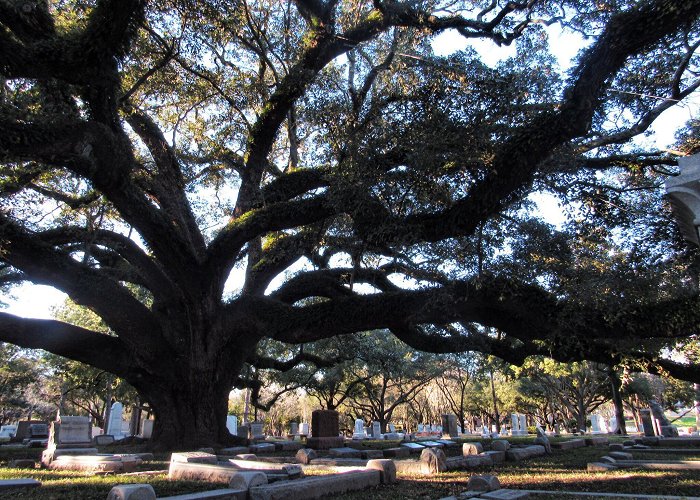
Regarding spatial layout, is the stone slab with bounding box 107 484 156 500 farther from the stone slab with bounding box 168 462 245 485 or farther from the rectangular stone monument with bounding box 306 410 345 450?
the rectangular stone monument with bounding box 306 410 345 450

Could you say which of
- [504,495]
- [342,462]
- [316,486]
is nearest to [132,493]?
[316,486]

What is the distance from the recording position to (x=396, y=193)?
23.0ft

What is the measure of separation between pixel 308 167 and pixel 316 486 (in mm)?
7518

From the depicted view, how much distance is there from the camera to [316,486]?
551 cm

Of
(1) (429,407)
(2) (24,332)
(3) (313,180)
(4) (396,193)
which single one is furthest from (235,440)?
(1) (429,407)

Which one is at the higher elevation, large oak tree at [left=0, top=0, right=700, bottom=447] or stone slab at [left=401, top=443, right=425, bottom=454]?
large oak tree at [left=0, top=0, right=700, bottom=447]

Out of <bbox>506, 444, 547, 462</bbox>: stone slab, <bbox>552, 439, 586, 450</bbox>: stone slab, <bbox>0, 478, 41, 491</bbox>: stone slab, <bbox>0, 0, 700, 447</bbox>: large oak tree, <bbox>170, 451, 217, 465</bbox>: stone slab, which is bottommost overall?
<bbox>552, 439, 586, 450</bbox>: stone slab

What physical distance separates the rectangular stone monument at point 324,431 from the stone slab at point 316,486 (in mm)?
8161

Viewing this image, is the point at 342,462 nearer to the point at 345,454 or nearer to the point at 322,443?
the point at 345,454

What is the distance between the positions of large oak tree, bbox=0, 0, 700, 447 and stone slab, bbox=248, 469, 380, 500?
336 cm

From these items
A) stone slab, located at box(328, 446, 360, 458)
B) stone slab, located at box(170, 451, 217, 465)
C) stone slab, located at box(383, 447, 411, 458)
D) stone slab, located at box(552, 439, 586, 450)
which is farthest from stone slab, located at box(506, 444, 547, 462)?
stone slab, located at box(170, 451, 217, 465)

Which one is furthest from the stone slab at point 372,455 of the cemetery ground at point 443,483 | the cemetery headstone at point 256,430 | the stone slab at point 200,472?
the cemetery headstone at point 256,430

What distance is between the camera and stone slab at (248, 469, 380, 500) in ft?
16.3

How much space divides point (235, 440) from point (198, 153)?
8031mm
